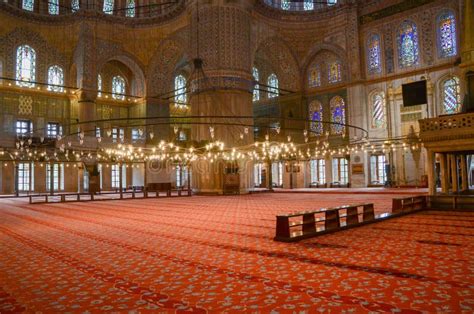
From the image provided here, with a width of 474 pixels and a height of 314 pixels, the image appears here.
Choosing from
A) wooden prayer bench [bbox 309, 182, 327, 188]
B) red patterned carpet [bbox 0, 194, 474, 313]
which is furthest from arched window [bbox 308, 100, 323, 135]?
red patterned carpet [bbox 0, 194, 474, 313]

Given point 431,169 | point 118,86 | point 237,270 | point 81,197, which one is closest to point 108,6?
point 118,86

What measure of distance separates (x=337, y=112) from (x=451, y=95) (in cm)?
501

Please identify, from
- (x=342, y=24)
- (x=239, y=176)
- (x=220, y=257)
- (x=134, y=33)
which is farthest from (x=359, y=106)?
(x=220, y=257)

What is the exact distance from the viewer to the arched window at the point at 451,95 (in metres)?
15.4

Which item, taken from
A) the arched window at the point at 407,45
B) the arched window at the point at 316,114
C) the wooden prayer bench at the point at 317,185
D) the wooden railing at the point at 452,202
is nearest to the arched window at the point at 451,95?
the arched window at the point at 407,45

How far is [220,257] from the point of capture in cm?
400

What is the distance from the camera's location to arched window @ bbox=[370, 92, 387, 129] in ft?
57.3

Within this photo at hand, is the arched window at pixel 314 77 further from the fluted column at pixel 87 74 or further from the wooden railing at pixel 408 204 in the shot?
the wooden railing at pixel 408 204

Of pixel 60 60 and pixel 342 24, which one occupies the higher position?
pixel 342 24

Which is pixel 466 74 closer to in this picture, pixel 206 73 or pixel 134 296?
pixel 206 73

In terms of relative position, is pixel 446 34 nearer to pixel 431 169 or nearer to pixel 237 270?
pixel 431 169

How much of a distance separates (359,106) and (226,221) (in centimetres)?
1291

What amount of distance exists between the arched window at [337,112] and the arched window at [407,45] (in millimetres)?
3154

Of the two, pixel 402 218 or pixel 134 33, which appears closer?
pixel 402 218
